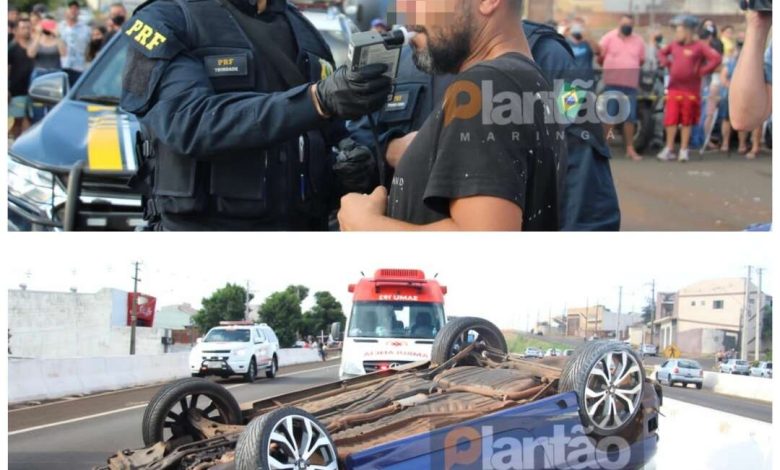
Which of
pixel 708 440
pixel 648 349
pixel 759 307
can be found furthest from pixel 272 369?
pixel 759 307

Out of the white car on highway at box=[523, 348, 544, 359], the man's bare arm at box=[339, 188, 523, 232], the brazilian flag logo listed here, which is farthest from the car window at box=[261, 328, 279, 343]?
the brazilian flag logo

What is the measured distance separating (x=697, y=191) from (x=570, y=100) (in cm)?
263

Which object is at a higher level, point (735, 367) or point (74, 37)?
point (74, 37)

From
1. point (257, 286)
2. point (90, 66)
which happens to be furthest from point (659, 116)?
point (257, 286)

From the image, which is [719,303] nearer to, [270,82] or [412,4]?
[412,4]

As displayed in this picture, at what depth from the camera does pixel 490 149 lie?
2623 mm

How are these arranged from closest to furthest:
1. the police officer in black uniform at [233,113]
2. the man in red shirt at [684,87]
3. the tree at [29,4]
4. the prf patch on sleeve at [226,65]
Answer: the police officer in black uniform at [233,113], the prf patch on sleeve at [226,65], the man in red shirt at [684,87], the tree at [29,4]

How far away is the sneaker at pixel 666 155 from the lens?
5343 millimetres

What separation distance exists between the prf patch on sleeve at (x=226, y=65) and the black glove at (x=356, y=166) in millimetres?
344

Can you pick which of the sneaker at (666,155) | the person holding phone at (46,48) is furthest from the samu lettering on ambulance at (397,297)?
the person holding phone at (46,48)

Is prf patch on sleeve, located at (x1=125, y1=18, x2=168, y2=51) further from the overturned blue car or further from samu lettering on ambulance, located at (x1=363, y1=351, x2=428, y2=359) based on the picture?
samu lettering on ambulance, located at (x1=363, y1=351, x2=428, y2=359)

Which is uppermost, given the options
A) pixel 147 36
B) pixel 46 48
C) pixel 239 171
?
pixel 46 48

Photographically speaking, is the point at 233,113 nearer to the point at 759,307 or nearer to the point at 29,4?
the point at 759,307

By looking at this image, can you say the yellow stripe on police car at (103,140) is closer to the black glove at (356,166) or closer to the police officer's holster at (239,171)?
the police officer's holster at (239,171)
